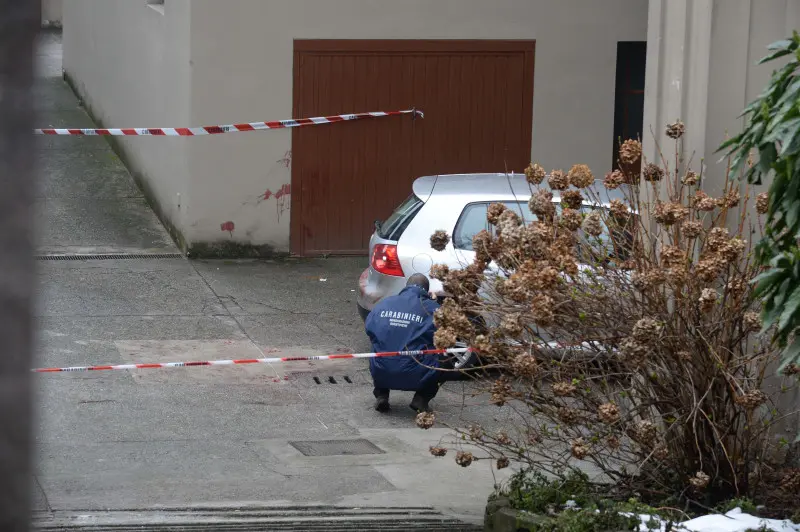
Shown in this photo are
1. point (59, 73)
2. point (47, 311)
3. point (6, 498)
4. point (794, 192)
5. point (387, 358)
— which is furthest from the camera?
point (59, 73)

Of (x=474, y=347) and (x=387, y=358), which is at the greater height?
(x=474, y=347)

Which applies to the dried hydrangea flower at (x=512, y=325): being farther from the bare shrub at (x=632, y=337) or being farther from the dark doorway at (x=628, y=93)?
the dark doorway at (x=628, y=93)

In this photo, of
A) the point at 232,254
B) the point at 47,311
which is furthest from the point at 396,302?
the point at 232,254

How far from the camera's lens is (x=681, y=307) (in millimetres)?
6129

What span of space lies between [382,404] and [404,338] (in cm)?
64

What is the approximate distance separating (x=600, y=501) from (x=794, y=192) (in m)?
2.21

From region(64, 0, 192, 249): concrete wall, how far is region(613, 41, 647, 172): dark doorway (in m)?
5.58

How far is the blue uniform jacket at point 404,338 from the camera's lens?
9.12 m

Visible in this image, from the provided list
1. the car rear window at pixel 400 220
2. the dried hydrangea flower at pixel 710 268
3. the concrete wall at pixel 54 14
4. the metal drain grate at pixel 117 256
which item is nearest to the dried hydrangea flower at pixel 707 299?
the dried hydrangea flower at pixel 710 268

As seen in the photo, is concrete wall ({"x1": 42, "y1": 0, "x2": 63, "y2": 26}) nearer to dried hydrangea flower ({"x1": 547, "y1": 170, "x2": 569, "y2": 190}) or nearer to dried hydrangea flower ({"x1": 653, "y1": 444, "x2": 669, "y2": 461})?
dried hydrangea flower ({"x1": 547, "y1": 170, "x2": 569, "y2": 190})

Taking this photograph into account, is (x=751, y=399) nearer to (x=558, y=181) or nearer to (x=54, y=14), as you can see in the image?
(x=558, y=181)

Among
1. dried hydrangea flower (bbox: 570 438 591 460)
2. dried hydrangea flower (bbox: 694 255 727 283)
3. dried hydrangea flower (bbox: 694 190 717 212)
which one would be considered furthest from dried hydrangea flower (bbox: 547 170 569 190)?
dried hydrangea flower (bbox: 570 438 591 460)

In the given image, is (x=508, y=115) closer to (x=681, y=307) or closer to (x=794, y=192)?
(x=681, y=307)

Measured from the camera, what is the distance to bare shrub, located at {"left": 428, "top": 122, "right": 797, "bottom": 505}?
232 inches
